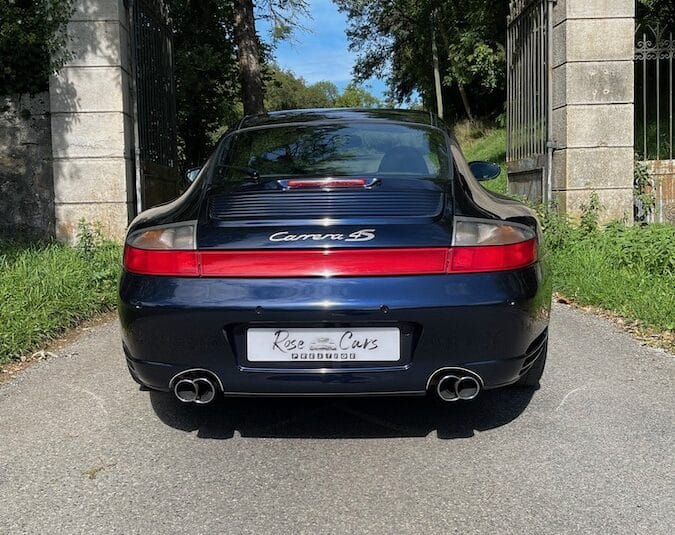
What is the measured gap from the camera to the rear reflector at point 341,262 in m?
2.84

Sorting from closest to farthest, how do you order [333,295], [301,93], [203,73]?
[333,295] → [203,73] → [301,93]

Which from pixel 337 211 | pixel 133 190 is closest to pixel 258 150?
pixel 337 211

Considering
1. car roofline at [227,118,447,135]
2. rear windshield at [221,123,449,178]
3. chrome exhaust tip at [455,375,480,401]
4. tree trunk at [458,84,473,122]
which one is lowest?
chrome exhaust tip at [455,375,480,401]

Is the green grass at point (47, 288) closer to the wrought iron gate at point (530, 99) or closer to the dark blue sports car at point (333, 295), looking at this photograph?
the dark blue sports car at point (333, 295)

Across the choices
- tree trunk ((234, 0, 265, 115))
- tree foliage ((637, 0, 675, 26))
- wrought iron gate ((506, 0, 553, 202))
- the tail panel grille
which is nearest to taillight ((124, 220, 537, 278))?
the tail panel grille

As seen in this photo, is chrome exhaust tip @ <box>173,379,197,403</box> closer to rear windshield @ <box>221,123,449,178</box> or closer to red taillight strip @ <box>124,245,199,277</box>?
red taillight strip @ <box>124,245,199,277</box>

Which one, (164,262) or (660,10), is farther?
(660,10)

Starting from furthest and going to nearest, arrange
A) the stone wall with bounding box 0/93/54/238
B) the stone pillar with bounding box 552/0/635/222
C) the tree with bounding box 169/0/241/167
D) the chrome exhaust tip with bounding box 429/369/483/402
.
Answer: the tree with bounding box 169/0/241/167 → the stone pillar with bounding box 552/0/635/222 → the stone wall with bounding box 0/93/54/238 → the chrome exhaust tip with bounding box 429/369/483/402

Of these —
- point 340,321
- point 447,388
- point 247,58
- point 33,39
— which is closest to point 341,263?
point 340,321

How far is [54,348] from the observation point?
509 cm

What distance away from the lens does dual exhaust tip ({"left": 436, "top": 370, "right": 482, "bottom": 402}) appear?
A: 9.65ft

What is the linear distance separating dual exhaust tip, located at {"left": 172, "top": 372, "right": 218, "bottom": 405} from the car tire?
1.67 m

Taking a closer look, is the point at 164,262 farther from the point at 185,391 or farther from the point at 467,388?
the point at 467,388

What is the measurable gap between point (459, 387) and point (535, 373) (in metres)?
0.97
